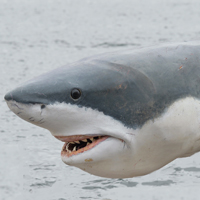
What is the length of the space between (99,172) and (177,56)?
0.60 metres

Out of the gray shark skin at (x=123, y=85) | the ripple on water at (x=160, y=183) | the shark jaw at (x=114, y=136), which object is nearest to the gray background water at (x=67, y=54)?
the ripple on water at (x=160, y=183)

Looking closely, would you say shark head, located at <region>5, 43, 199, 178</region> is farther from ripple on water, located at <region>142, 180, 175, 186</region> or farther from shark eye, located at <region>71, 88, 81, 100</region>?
ripple on water, located at <region>142, 180, 175, 186</region>


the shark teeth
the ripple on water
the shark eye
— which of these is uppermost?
the shark eye

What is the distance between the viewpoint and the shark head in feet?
5.72

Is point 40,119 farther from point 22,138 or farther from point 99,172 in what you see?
point 22,138

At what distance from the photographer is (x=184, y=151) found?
6.72 ft

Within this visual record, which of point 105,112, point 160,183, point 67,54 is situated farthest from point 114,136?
point 67,54

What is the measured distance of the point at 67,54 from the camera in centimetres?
538

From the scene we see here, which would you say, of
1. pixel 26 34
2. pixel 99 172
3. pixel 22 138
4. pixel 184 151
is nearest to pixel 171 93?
pixel 184 151

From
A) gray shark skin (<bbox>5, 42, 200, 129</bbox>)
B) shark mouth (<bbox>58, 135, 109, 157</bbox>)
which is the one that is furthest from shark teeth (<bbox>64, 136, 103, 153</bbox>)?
gray shark skin (<bbox>5, 42, 200, 129</bbox>)

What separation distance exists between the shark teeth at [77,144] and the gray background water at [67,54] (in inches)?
20.6

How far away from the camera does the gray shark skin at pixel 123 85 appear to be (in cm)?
177

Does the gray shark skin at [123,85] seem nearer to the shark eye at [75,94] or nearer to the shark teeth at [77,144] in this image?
the shark eye at [75,94]

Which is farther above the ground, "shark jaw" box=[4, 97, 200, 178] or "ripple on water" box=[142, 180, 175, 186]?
"shark jaw" box=[4, 97, 200, 178]
